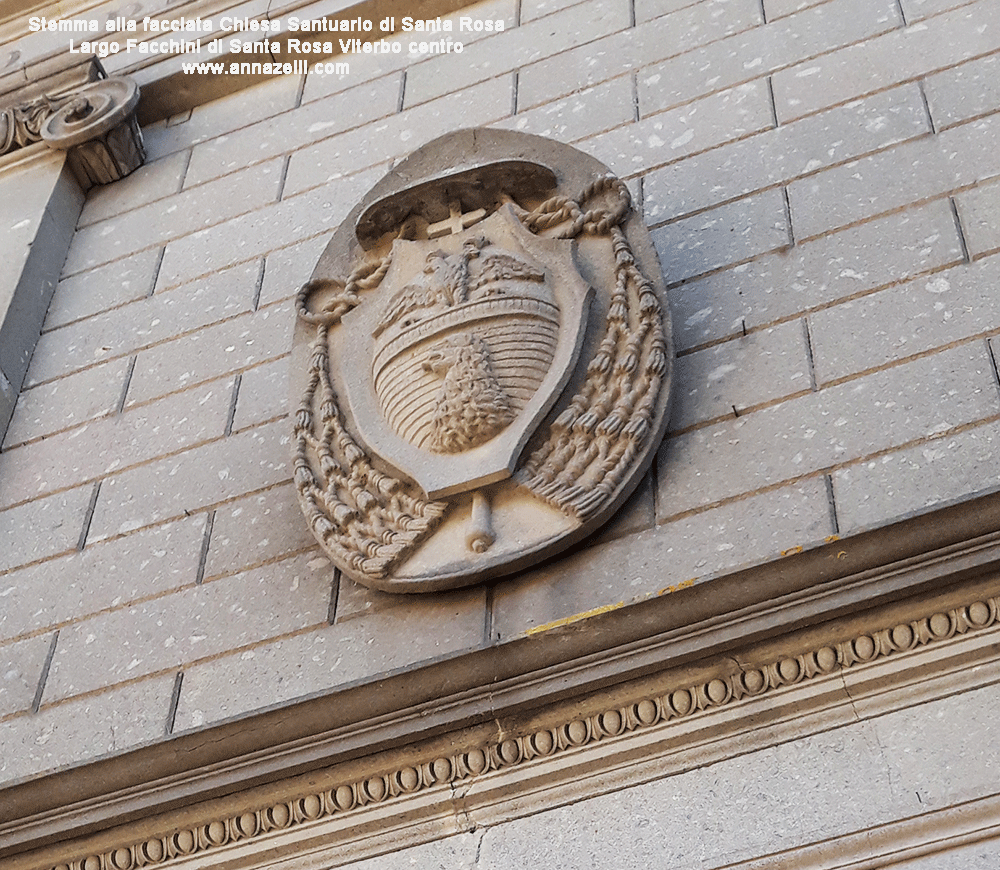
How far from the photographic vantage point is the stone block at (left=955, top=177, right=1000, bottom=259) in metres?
3.67

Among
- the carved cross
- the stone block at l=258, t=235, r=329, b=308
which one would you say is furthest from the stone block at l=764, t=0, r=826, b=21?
the stone block at l=258, t=235, r=329, b=308

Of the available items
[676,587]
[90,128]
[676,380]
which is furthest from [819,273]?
[90,128]

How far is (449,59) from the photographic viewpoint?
5395 millimetres

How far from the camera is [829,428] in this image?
3.42 metres

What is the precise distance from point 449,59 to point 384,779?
3063 millimetres

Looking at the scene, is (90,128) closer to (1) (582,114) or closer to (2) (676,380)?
(1) (582,114)

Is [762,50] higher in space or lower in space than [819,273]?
higher

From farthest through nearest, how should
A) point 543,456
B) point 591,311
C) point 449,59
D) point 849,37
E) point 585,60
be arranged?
point 449,59 < point 585,60 < point 849,37 < point 591,311 < point 543,456

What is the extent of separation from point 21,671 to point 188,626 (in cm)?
49

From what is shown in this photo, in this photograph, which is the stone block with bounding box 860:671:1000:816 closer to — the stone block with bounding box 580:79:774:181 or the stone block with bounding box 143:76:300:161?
the stone block with bounding box 580:79:774:181

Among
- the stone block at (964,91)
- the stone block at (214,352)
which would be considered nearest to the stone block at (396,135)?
the stone block at (214,352)

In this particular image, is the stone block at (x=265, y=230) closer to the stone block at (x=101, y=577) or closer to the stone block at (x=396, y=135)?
the stone block at (x=396, y=135)

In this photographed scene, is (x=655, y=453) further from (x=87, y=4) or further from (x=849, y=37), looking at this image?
(x=87, y=4)

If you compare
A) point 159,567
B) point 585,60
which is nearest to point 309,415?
point 159,567
